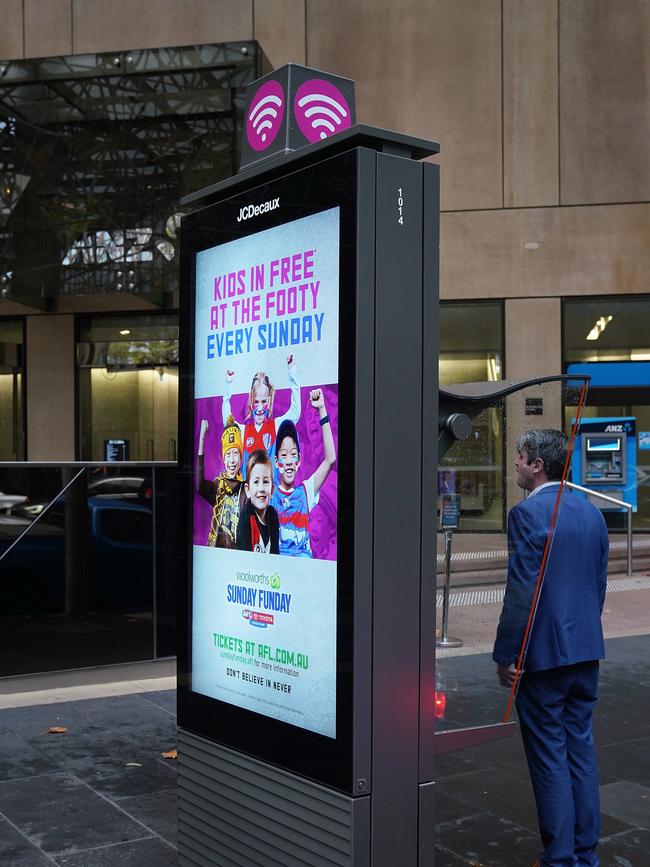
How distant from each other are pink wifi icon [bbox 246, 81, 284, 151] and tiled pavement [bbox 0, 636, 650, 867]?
2.31 metres

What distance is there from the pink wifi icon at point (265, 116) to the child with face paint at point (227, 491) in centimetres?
121

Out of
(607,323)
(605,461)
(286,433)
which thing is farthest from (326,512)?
(607,323)

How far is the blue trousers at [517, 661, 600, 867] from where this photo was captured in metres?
3.93

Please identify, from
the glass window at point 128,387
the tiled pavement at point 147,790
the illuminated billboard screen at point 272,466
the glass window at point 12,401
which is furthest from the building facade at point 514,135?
the illuminated billboard screen at point 272,466

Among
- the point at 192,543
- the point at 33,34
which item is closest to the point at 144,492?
the point at 192,543

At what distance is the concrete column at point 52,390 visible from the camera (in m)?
17.5


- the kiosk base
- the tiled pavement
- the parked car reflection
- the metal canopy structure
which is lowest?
the tiled pavement

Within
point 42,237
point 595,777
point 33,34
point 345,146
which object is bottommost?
point 595,777

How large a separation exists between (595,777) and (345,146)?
2652 millimetres

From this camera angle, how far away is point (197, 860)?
3994 mm

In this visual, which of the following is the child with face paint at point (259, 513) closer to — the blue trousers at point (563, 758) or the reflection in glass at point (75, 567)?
the blue trousers at point (563, 758)

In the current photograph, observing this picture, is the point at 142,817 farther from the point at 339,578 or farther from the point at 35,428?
the point at 35,428

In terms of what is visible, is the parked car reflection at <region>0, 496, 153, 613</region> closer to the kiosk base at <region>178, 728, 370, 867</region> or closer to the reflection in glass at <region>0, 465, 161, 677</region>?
the reflection in glass at <region>0, 465, 161, 677</region>

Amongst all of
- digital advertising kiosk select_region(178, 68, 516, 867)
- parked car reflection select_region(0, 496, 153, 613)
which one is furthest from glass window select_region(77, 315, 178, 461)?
digital advertising kiosk select_region(178, 68, 516, 867)
